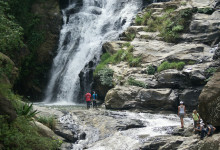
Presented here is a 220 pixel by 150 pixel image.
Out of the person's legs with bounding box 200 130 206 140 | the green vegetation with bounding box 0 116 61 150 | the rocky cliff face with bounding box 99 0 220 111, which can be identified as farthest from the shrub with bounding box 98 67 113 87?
the person's legs with bounding box 200 130 206 140

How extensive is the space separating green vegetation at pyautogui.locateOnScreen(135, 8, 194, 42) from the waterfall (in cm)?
432

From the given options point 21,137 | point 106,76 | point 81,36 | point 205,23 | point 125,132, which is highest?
point 81,36

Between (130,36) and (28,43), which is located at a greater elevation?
(28,43)

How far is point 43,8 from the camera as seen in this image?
122 feet

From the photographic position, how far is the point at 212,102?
1109 cm

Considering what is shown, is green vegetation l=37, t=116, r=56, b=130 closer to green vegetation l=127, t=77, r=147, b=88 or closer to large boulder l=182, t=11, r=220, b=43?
green vegetation l=127, t=77, r=147, b=88

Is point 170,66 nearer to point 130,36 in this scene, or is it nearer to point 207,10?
point 130,36

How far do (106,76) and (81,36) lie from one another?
1133 centimetres

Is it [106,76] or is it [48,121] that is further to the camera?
[106,76]

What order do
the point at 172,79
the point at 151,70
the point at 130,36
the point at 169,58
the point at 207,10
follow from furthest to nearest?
the point at 130,36 → the point at 207,10 → the point at 169,58 → the point at 151,70 → the point at 172,79

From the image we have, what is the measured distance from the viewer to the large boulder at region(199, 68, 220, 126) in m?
10.9

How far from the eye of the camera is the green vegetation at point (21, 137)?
31.2 feet

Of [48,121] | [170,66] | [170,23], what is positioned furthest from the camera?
[170,23]

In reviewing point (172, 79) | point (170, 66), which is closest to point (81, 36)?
point (170, 66)
